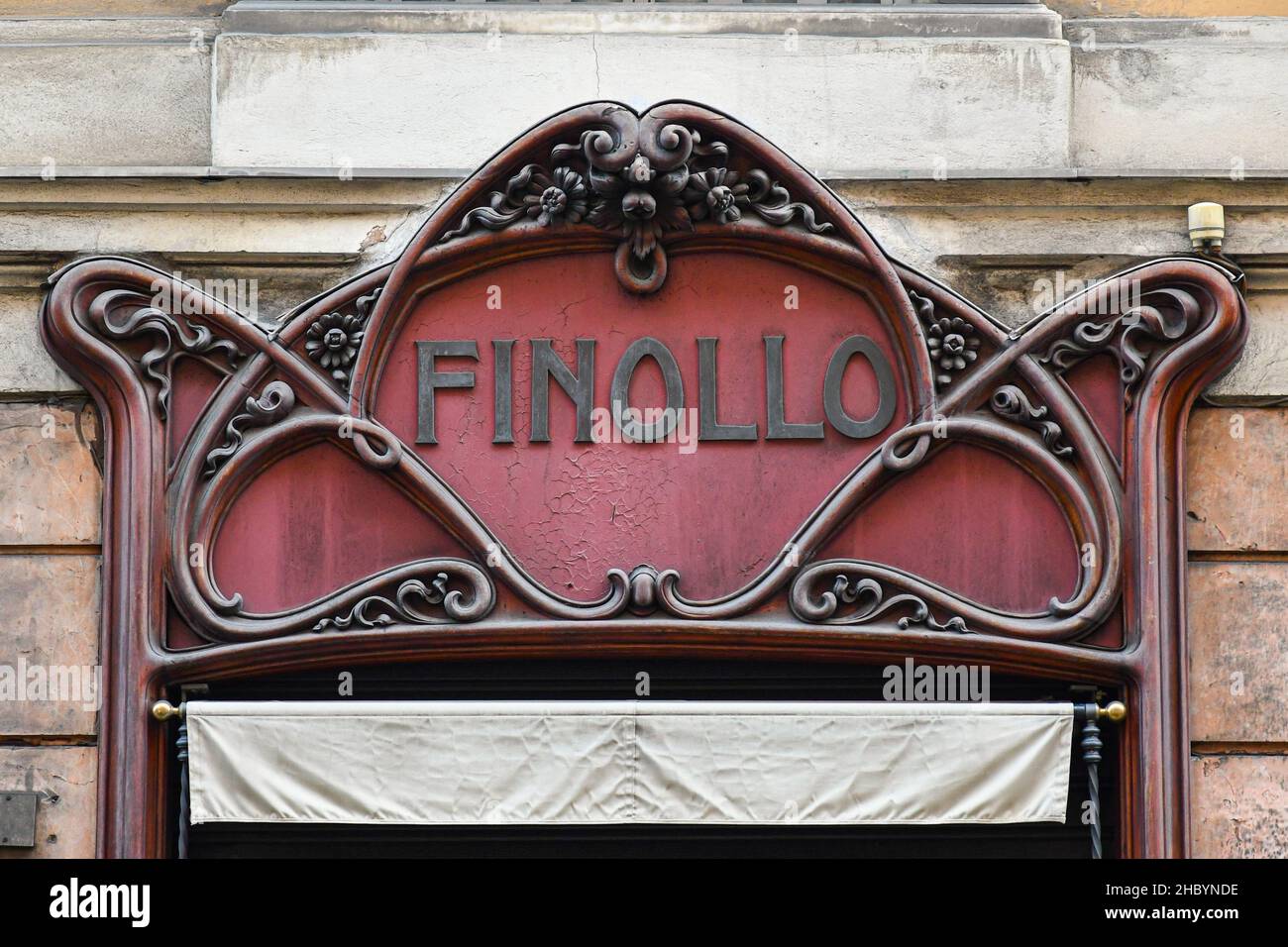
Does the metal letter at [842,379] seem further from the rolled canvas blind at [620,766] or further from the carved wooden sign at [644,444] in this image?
the rolled canvas blind at [620,766]

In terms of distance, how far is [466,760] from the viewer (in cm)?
668

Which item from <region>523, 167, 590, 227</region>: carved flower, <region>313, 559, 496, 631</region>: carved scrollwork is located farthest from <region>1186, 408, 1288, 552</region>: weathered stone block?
<region>313, 559, 496, 631</region>: carved scrollwork

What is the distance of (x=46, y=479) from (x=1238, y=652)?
465 centimetres

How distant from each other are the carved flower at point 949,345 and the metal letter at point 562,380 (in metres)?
1.31

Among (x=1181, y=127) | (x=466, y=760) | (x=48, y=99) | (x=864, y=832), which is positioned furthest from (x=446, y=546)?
(x=1181, y=127)

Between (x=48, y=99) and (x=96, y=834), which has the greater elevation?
(x=48, y=99)

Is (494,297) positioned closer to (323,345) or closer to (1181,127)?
(323,345)

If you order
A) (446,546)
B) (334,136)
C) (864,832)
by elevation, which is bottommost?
(864,832)

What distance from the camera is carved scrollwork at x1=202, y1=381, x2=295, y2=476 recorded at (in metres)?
6.98

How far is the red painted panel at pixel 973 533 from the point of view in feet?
22.9

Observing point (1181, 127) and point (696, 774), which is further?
point (1181, 127)

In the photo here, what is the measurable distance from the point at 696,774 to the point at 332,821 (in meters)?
1.34

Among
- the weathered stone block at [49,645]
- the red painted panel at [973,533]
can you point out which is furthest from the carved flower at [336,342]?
the red painted panel at [973,533]
